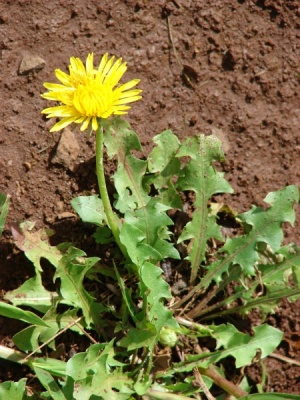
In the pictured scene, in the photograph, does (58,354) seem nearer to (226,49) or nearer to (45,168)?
(45,168)

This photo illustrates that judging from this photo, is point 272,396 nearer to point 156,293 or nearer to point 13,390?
point 156,293

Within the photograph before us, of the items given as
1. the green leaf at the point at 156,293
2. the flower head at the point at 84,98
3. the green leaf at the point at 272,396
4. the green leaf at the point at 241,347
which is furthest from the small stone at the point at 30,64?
the green leaf at the point at 272,396

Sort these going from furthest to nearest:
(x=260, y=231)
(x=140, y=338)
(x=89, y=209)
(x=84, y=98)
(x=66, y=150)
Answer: (x=66, y=150)
(x=260, y=231)
(x=89, y=209)
(x=140, y=338)
(x=84, y=98)

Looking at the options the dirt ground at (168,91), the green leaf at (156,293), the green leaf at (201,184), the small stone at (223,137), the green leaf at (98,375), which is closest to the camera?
the green leaf at (98,375)

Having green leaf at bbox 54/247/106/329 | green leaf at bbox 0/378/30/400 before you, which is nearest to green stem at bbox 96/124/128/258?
green leaf at bbox 54/247/106/329

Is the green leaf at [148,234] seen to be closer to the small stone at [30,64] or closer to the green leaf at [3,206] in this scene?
the green leaf at [3,206]

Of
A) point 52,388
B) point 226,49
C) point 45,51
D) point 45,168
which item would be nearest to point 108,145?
point 45,168

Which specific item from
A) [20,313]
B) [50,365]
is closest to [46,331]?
[50,365]
